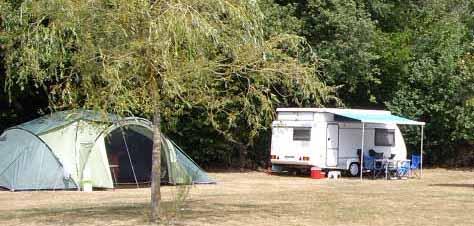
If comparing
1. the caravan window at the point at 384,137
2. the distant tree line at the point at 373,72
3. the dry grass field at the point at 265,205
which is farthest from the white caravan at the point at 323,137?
the dry grass field at the point at 265,205

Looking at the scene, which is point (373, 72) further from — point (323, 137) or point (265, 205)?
point (265, 205)

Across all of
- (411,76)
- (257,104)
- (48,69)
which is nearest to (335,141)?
(411,76)

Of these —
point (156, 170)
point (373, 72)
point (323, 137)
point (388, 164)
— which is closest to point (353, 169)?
point (388, 164)

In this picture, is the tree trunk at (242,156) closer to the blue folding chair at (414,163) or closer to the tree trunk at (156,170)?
the blue folding chair at (414,163)

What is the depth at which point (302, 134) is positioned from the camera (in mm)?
23531

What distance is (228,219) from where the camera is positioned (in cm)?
1145

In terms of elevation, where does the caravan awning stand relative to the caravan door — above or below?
above

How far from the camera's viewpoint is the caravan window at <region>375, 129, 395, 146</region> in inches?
990

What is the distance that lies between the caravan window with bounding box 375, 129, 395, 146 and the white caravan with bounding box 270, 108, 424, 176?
44cm

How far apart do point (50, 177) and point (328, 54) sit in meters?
11.1

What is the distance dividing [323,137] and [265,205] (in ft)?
31.6

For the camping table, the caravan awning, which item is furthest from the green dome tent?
the camping table

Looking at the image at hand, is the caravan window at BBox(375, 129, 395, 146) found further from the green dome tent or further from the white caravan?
the green dome tent

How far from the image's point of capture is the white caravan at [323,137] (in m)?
23.2
